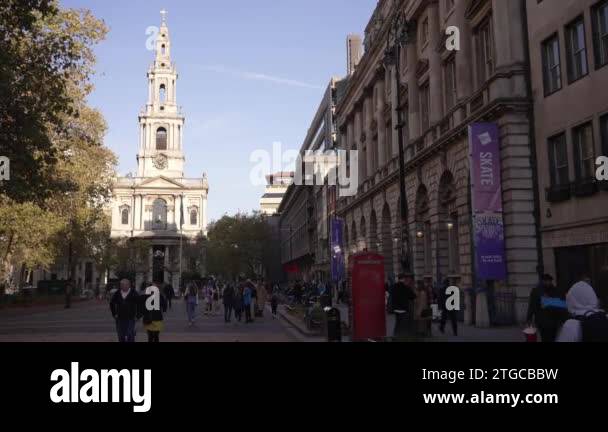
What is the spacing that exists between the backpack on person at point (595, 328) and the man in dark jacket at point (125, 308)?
9322 mm

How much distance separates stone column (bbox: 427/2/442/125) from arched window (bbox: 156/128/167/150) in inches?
3699

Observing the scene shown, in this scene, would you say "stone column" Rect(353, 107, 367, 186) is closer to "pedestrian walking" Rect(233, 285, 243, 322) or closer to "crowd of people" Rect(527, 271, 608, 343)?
"pedestrian walking" Rect(233, 285, 243, 322)

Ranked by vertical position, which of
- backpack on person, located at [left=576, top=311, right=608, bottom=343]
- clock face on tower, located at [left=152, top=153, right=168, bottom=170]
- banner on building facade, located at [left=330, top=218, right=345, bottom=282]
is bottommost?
backpack on person, located at [left=576, top=311, right=608, bottom=343]

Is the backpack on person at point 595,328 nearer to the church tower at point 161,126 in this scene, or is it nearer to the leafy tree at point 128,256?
the leafy tree at point 128,256

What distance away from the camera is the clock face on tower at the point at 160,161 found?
117 metres

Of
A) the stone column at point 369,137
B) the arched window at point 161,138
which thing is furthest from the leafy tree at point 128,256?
the stone column at point 369,137

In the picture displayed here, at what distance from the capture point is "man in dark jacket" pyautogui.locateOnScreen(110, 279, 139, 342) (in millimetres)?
13422

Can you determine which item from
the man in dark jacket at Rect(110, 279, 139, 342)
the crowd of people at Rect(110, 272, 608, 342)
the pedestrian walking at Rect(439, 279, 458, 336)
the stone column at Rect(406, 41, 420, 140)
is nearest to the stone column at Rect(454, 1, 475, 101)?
the stone column at Rect(406, 41, 420, 140)

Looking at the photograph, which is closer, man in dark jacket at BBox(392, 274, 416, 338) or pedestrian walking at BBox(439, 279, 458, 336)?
man in dark jacket at BBox(392, 274, 416, 338)

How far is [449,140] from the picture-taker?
88.1 feet

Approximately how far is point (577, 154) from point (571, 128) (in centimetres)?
87
